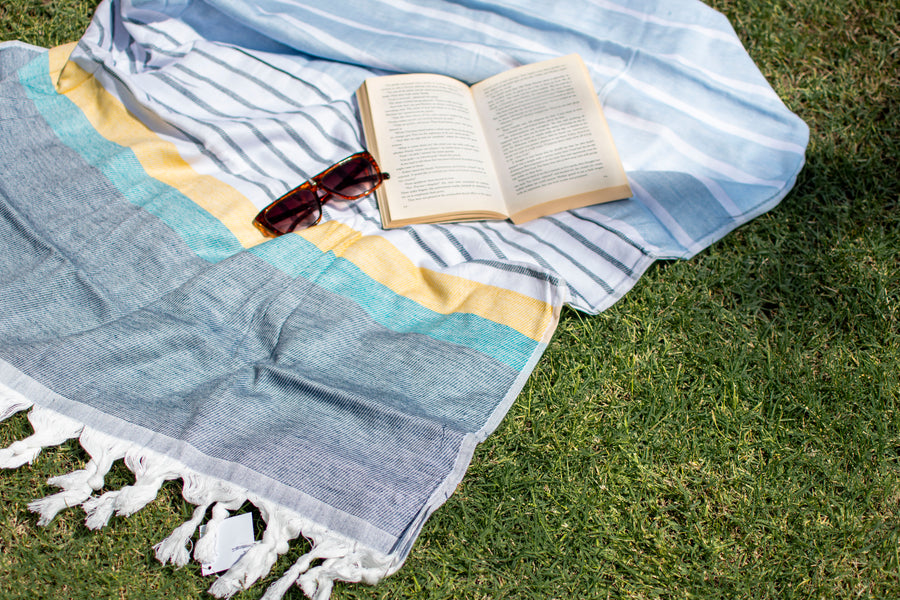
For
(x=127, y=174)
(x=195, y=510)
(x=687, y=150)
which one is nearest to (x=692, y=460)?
(x=687, y=150)

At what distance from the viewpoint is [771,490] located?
1.47m

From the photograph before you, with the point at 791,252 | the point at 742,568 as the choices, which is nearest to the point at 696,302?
the point at 791,252

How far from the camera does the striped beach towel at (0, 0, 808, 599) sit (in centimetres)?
128

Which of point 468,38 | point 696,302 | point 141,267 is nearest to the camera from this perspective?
point 141,267

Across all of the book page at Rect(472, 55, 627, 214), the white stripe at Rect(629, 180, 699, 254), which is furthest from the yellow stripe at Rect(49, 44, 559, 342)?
the white stripe at Rect(629, 180, 699, 254)

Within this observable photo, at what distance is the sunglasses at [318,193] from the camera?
65.6 inches

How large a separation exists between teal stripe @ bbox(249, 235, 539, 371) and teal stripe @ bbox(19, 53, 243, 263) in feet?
0.38

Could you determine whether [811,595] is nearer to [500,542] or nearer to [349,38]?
[500,542]

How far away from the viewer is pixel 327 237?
1.67 meters

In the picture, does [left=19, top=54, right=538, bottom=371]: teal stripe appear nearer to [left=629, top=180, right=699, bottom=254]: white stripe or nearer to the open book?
the open book

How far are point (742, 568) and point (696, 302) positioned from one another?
2.24 ft

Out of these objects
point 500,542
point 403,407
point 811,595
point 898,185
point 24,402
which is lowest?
point 811,595

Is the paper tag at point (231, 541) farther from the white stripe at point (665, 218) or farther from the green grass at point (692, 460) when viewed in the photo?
the white stripe at point (665, 218)

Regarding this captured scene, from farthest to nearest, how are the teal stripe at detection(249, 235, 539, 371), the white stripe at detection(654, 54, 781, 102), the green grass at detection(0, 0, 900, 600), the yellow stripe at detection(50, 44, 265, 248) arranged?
the white stripe at detection(654, 54, 781, 102)
the yellow stripe at detection(50, 44, 265, 248)
the teal stripe at detection(249, 235, 539, 371)
the green grass at detection(0, 0, 900, 600)
